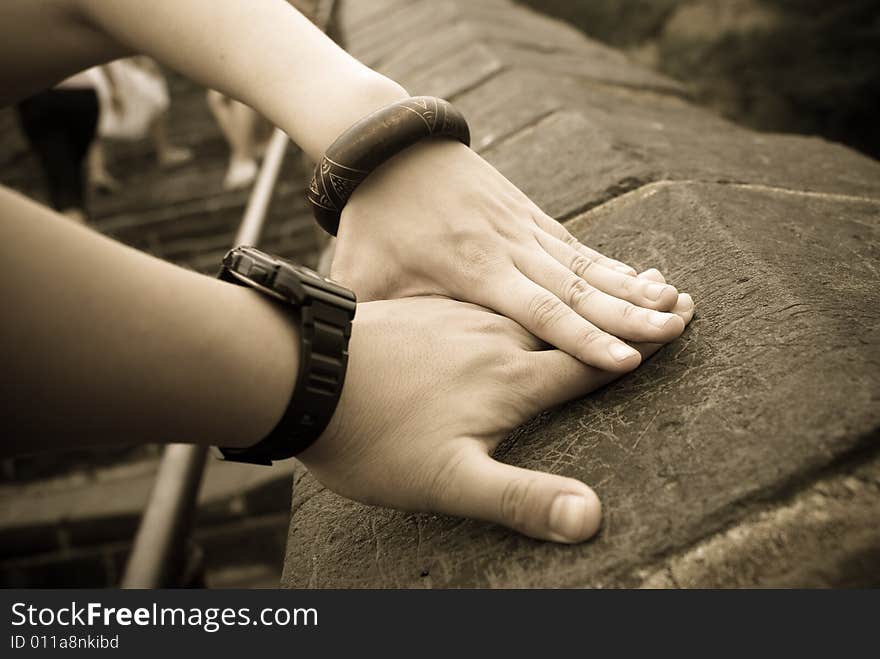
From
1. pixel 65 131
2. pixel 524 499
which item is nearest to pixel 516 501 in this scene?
pixel 524 499

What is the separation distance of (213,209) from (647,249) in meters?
3.60

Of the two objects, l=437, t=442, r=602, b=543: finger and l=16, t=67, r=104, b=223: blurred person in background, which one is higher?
l=437, t=442, r=602, b=543: finger

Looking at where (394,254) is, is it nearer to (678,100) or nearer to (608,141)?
(608,141)

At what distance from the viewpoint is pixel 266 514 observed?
2975mm

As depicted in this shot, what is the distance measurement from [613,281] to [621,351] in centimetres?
11

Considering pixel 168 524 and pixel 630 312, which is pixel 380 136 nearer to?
pixel 630 312

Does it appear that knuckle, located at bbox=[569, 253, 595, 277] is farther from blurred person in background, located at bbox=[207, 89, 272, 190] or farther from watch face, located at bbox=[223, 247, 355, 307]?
blurred person in background, located at bbox=[207, 89, 272, 190]

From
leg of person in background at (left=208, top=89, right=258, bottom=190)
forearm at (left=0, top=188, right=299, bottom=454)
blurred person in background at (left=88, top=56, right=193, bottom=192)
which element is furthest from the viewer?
leg of person in background at (left=208, top=89, right=258, bottom=190)

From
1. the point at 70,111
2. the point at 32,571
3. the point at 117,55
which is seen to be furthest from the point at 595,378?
the point at 32,571

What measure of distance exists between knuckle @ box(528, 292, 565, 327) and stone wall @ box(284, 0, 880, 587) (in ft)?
0.29

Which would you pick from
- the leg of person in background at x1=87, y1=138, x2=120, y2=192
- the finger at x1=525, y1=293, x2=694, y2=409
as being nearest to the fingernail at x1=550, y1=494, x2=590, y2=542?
the finger at x1=525, y1=293, x2=694, y2=409

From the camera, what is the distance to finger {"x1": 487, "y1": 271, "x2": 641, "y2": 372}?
65 cm

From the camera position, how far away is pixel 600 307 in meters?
0.70
